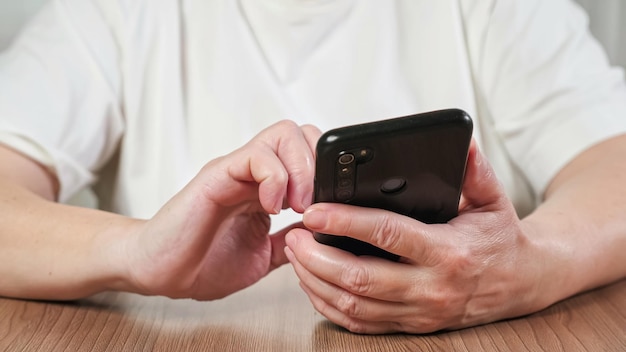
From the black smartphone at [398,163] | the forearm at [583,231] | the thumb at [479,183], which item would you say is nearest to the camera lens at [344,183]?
the black smartphone at [398,163]

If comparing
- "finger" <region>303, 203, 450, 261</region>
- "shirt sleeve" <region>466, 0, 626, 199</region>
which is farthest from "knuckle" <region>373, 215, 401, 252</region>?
"shirt sleeve" <region>466, 0, 626, 199</region>

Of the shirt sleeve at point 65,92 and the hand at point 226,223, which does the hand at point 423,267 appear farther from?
the shirt sleeve at point 65,92

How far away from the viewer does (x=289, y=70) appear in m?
1.16

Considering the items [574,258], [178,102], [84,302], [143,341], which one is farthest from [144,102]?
[574,258]

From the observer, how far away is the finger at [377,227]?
60 centimetres

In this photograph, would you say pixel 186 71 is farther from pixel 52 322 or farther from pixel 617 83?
pixel 617 83

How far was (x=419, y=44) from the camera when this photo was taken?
116cm

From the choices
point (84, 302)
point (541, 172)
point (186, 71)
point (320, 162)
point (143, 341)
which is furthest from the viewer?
point (186, 71)

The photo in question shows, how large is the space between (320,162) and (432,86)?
622 mm

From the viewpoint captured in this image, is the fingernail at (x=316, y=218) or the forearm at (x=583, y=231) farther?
the forearm at (x=583, y=231)

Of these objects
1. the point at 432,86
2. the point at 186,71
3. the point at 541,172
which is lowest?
the point at 541,172

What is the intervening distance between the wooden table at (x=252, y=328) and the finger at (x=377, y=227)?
10cm

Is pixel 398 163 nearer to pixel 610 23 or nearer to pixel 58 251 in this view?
pixel 58 251

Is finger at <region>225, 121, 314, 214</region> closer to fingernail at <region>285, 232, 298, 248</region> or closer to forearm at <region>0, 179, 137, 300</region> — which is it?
fingernail at <region>285, 232, 298, 248</region>
